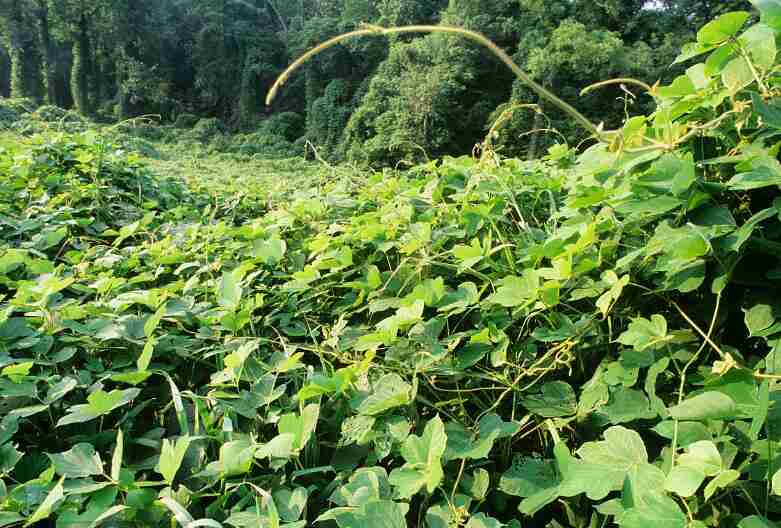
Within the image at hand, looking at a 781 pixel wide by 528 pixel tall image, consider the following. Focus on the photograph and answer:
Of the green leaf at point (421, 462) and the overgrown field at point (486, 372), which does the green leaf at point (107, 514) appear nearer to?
the overgrown field at point (486, 372)

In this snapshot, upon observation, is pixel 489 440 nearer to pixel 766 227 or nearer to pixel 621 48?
pixel 766 227

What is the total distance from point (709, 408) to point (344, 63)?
853 inches

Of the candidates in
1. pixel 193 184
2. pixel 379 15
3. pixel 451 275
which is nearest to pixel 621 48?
pixel 379 15

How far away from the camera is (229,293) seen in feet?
2.43

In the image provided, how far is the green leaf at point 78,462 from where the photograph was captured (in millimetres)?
494

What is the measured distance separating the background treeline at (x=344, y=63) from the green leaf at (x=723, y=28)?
10.8 m

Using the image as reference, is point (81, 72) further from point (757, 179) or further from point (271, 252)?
point (757, 179)

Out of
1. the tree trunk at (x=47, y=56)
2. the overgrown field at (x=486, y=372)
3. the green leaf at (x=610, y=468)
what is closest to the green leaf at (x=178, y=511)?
the overgrown field at (x=486, y=372)

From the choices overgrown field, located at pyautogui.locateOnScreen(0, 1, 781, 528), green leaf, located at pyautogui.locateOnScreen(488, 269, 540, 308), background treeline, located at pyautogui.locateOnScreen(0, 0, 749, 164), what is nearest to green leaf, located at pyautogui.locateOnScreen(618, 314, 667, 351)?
overgrown field, located at pyautogui.locateOnScreen(0, 1, 781, 528)

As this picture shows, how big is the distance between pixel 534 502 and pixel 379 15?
2158cm

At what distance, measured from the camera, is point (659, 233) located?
51cm

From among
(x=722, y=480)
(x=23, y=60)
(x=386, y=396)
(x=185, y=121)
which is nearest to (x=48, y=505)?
(x=386, y=396)

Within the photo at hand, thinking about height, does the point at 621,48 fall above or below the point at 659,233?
above

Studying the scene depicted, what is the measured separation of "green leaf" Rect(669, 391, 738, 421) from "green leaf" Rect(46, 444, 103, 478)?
21.4 inches
